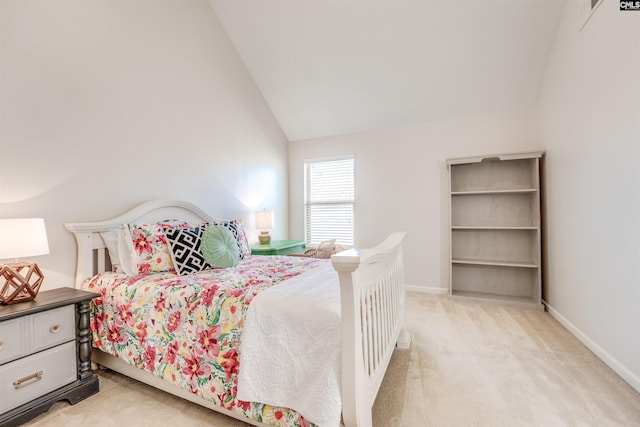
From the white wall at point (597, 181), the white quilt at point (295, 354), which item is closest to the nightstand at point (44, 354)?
the white quilt at point (295, 354)

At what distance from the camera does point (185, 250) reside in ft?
7.09

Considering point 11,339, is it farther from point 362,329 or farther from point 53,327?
point 362,329

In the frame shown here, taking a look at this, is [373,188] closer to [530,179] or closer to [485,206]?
[485,206]

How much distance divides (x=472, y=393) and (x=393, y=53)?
322cm

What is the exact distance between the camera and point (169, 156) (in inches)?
110

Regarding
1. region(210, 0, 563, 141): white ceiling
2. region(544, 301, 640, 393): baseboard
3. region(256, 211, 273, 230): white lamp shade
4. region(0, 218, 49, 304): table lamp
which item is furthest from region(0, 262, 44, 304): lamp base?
region(544, 301, 640, 393): baseboard

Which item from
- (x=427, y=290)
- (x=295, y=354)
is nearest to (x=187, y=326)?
(x=295, y=354)

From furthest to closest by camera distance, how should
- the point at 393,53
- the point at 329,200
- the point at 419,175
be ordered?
the point at 329,200
the point at 419,175
the point at 393,53

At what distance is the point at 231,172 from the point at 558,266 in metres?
3.61

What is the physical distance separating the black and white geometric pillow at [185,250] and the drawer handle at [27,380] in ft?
2.77

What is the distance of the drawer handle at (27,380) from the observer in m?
1.48

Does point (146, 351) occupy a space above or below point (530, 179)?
below

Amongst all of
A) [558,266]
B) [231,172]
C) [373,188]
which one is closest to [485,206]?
[558,266]

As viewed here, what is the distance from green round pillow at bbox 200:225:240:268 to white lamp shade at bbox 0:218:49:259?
2.97 ft
